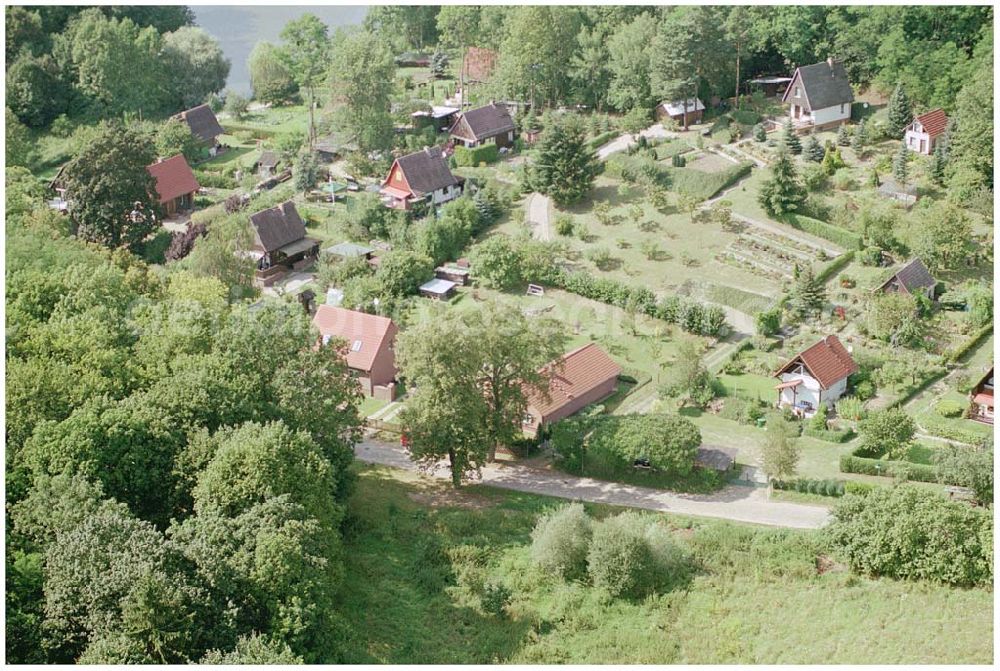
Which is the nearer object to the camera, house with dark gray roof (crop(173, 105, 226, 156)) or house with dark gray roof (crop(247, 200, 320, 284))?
house with dark gray roof (crop(247, 200, 320, 284))

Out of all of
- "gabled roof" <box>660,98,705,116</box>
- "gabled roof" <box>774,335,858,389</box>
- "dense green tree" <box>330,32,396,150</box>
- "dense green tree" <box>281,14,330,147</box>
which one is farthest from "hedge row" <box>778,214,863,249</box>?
"dense green tree" <box>281,14,330,147</box>

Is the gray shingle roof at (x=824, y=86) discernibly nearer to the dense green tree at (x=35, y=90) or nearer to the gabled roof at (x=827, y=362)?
the gabled roof at (x=827, y=362)

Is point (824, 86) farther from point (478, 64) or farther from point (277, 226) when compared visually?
point (277, 226)

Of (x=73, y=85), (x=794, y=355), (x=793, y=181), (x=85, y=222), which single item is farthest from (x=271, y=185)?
(x=794, y=355)

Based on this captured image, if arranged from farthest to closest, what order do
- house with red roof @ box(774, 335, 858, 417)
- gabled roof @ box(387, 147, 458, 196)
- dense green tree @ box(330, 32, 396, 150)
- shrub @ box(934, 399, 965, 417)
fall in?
dense green tree @ box(330, 32, 396, 150) → gabled roof @ box(387, 147, 458, 196) → house with red roof @ box(774, 335, 858, 417) → shrub @ box(934, 399, 965, 417)

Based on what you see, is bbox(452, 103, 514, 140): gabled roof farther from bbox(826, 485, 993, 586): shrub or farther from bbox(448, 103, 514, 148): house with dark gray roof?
bbox(826, 485, 993, 586): shrub

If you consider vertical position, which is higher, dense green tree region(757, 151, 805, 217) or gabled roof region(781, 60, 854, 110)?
gabled roof region(781, 60, 854, 110)

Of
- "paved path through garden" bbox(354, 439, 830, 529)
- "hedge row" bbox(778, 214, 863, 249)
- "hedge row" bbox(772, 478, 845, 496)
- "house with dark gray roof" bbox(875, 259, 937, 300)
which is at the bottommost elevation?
"paved path through garden" bbox(354, 439, 830, 529)
